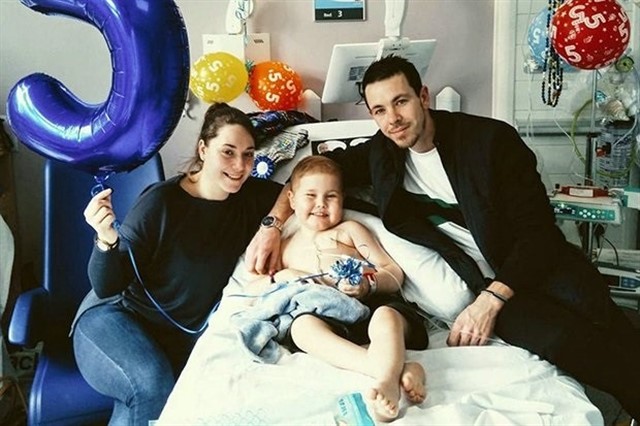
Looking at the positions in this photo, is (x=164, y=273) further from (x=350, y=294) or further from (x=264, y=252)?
(x=350, y=294)

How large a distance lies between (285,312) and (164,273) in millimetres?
436

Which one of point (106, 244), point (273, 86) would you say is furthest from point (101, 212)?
point (273, 86)

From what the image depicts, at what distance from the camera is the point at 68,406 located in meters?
1.97

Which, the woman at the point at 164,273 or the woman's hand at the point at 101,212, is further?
the woman at the point at 164,273

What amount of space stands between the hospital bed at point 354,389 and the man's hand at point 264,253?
0.21 meters

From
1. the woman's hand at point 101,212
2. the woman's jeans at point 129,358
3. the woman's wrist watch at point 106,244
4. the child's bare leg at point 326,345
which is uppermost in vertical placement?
the woman's hand at point 101,212

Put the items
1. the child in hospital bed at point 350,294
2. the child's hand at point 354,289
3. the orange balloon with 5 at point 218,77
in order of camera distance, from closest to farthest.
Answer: the child in hospital bed at point 350,294 < the child's hand at point 354,289 < the orange balloon with 5 at point 218,77

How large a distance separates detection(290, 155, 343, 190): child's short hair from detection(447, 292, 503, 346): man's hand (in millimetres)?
545

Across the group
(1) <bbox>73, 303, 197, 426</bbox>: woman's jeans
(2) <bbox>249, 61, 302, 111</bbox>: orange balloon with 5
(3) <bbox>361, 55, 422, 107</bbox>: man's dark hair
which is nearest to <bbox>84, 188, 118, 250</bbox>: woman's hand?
(1) <bbox>73, 303, 197, 426</bbox>: woman's jeans

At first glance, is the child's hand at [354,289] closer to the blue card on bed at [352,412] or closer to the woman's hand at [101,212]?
the blue card on bed at [352,412]

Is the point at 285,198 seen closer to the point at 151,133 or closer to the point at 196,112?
the point at 151,133

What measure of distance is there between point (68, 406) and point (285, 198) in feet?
2.82

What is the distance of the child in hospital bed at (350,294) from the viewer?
4.69ft

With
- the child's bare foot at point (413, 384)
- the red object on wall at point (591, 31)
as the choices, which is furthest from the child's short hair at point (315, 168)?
the red object on wall at point (591, 31)
